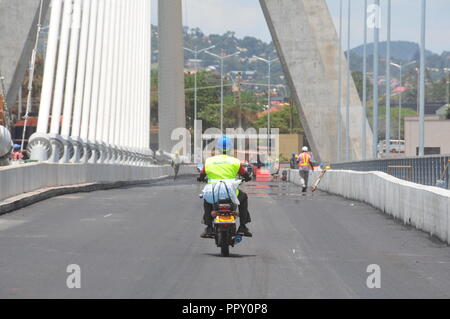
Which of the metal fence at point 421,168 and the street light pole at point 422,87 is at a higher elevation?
the street light pole at point 422,87

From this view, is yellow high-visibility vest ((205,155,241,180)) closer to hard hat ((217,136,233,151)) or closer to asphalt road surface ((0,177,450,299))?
hard hat ((217,136,233,151))

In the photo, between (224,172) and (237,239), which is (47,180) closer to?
(224,172)

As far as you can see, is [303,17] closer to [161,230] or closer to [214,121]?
[161,230]

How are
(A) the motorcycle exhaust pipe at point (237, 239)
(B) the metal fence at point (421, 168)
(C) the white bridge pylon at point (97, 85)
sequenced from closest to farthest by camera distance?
(A) the motorcycle exhaust pipe at point (237, 239) → (B) the metal fence at point (421, 168) → (C) the white bridge pylon at point (97, 85)

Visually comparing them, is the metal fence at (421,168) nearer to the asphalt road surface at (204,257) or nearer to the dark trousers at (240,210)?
the asphalt road surface at (204,257)

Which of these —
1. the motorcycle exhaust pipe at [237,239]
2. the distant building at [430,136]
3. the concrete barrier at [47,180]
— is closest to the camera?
the motorcycle exhaust pipe at [237,239]

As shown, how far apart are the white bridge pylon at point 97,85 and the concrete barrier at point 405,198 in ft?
26.9

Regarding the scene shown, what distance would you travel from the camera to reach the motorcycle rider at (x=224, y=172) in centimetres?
1426

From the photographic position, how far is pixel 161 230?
17562mm

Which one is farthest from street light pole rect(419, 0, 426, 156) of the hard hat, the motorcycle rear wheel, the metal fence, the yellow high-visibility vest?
the motorcycle rear wheel

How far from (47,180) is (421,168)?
9.10 meters

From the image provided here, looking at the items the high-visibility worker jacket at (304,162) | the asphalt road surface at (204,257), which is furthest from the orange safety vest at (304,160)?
the asphalt road surface at (204,257)

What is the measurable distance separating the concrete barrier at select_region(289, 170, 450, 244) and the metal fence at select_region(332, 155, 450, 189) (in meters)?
1.24

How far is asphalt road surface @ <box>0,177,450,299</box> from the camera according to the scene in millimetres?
10414
